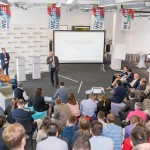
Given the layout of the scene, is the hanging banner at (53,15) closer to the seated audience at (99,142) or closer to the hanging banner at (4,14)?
the hanging banner at (4,14)

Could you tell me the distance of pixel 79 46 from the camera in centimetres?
1030

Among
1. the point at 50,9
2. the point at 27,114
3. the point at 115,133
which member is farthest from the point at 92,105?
the point at 50,9

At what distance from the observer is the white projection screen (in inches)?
398

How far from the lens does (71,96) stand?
6.65 metres

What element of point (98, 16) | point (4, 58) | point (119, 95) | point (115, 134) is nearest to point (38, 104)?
point (119, 95)

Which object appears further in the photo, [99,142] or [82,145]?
[99,142]

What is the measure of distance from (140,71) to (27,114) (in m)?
10.6

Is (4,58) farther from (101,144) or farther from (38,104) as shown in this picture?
(101,144)

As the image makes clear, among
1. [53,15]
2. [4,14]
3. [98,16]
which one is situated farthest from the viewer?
[98,16]

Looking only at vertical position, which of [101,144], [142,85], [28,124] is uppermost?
[101,144]

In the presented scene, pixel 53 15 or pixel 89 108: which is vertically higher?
pixel 53 15

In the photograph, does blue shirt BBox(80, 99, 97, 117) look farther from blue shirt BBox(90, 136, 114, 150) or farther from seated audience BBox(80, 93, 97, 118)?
blue shirt BBox(90, 136, 114, 150)

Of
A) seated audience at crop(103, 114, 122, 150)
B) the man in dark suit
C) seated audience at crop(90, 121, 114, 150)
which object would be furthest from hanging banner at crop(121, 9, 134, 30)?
seated audience at crop(90, 121, 114, 150)

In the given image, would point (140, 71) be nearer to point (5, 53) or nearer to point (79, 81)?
point (79, 81)
